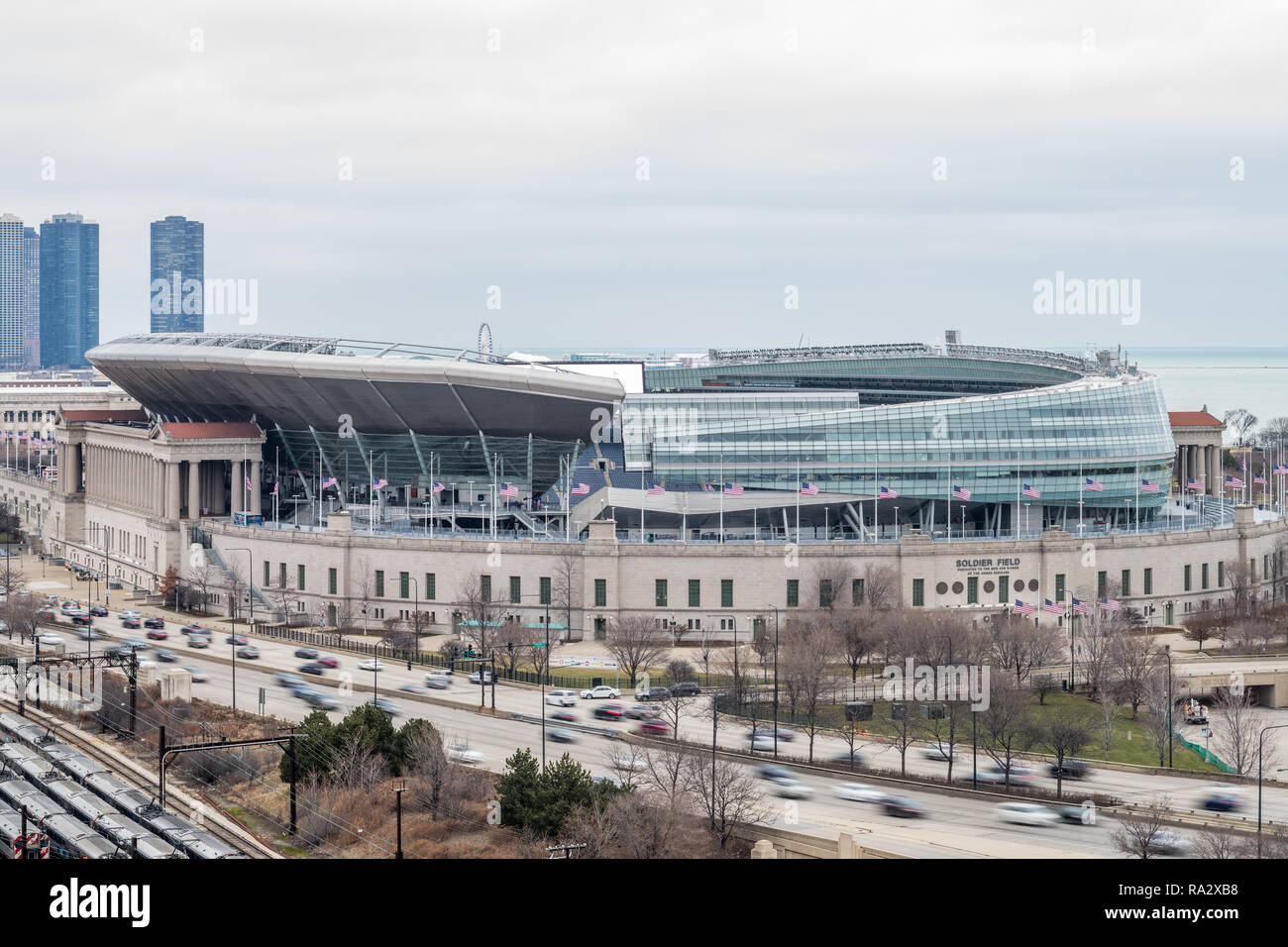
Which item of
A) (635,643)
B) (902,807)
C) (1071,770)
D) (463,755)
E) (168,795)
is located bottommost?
(1071,770)

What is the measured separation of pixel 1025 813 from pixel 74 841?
2772 cm

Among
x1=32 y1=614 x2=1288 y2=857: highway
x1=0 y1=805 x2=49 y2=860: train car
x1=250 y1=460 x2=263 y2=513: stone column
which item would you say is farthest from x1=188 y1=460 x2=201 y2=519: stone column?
x1=0 y1=805 x2=49 y2=860: train car

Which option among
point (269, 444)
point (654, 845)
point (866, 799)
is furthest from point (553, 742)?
point (269, 444)

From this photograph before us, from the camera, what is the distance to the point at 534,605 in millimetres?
88188

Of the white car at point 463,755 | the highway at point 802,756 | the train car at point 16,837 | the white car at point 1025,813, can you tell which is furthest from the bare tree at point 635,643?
the train car at point 16,837

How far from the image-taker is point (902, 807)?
51.2 meters

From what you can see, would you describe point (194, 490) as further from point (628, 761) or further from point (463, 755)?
point (628, 761)

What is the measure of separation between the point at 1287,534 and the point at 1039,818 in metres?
59.7

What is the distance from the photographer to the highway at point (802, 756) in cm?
4662

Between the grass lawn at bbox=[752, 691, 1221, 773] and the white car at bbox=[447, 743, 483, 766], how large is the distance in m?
14.4

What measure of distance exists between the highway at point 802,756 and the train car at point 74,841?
14.3 meters

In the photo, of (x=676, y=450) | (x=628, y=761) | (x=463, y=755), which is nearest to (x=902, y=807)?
(x=628, y=761)

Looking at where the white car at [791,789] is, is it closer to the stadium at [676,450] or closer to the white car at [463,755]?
the white car at [463,755]
